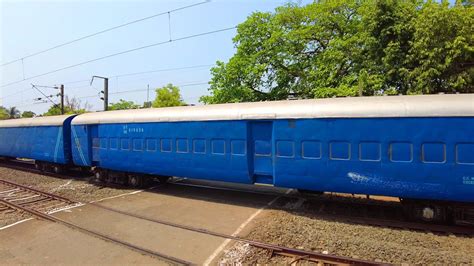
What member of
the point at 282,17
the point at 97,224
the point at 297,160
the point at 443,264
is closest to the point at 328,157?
the point at 297,160

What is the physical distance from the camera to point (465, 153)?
7.67 m

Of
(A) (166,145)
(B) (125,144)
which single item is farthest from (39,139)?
(A) (166,145)

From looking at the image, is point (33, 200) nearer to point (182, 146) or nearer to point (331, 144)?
point (182, 146)

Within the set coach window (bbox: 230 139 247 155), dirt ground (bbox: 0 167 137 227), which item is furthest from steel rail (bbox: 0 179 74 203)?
coach window (bbox: 230 139 247 155)

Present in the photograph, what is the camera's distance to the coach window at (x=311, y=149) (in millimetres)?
9319

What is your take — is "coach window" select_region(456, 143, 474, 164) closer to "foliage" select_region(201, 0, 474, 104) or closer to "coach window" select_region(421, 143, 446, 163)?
"coach window" select_region(421, 143, 446, 163)

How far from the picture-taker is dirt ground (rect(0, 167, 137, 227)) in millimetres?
11516

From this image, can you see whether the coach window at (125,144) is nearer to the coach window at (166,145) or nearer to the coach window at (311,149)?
the coach window at (166,145)

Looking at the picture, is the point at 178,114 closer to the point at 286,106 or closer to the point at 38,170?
the point at 286,106

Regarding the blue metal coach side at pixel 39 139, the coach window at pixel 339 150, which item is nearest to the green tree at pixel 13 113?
the blue metal coach side at pixel 39 139

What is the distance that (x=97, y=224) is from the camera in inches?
390

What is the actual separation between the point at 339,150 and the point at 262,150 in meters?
2.44

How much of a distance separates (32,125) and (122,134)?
31.9 feet

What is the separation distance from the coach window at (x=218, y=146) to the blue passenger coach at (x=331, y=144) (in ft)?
0.11
